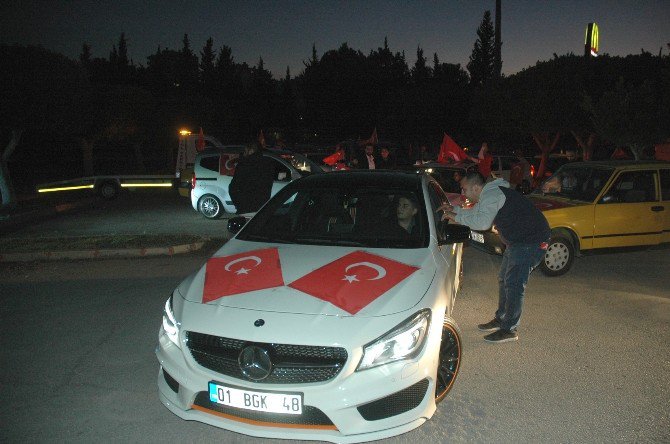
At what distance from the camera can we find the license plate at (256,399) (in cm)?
317

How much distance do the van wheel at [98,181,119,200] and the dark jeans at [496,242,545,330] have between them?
17.9m

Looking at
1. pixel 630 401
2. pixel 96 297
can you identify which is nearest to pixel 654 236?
pixel 630 401

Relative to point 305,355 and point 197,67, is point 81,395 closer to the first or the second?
point 305,355

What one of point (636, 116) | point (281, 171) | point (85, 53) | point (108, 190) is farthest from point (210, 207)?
point (85, 53)

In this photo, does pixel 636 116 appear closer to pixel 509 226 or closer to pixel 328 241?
pixel 509 226

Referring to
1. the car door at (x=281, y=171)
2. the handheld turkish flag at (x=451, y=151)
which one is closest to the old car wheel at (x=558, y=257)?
the handheld turkish flag at (x=451, y=151)

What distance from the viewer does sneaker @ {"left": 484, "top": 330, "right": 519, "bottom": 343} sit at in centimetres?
543

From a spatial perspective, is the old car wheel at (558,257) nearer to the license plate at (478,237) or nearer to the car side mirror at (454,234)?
the license plate at (478,237)

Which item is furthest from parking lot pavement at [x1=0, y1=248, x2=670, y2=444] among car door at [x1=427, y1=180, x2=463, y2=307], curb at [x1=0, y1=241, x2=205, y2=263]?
curb at [x1=0, y1=241, x2=205, y2=263]

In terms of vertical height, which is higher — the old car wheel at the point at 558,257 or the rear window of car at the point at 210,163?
the rear window of car at the point at 210,163

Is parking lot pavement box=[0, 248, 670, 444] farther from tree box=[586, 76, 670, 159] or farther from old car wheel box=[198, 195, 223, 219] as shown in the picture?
tree box=[586, 76, 670, 159]

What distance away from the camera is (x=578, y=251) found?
8242mm

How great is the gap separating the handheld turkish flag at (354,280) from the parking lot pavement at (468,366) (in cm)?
96

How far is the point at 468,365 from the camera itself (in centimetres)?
493
